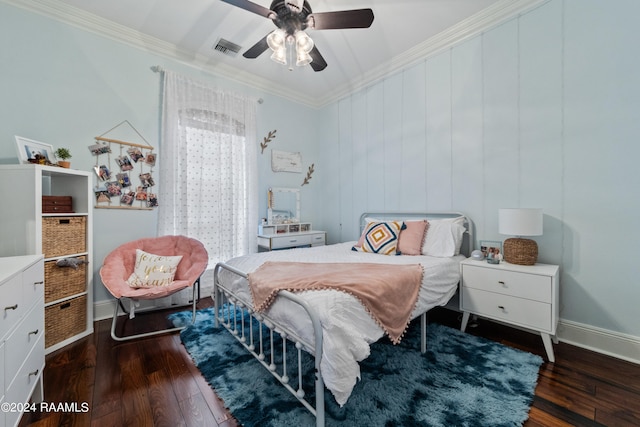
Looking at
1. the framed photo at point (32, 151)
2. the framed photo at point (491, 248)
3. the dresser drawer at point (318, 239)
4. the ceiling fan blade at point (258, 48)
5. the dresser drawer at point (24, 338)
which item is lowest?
the dresser drawer at point (24, 338)

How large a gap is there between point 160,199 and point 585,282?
13.6 feet

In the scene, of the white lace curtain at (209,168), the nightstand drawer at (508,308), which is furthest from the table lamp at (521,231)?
the white lace curtain at (209,168)

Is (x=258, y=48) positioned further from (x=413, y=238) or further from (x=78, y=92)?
(x=413, y=238)

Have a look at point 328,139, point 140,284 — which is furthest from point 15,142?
point 328,139

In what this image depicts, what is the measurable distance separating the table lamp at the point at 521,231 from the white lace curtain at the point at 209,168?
289 cm

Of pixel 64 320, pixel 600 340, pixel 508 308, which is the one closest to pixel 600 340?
pixel 600 340

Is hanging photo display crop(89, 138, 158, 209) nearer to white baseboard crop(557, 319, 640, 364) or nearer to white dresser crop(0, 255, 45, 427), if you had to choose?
white dresser crop(0, 255, 45, 427)

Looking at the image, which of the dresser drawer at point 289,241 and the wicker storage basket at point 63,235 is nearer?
the wicker storage basket at point 63,235

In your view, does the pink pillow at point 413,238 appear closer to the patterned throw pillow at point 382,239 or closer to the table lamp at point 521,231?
the patterned throw pillow at point 382,239

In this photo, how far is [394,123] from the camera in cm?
342

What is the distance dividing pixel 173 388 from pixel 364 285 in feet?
4.52

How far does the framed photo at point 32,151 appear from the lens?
2.09m

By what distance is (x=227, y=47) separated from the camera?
3.06 m

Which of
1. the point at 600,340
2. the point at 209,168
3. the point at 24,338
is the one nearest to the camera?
the point at 24,338
